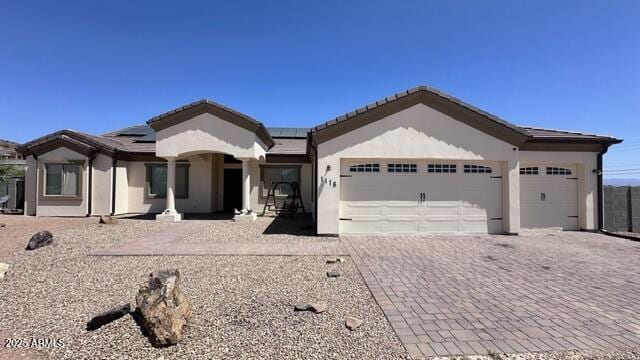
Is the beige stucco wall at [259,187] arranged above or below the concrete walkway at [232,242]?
above

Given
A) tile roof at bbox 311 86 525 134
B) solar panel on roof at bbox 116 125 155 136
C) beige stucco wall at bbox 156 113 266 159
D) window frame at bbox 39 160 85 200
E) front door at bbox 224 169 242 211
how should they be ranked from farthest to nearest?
solar panel on roof at bbox 116 125 155 136 → front door at bbox 224 169 242 211 → window frame at bbox 39 160 85 200 → beige stucco wall at bbox 156 113 266 159 → tile roof at bbox 311 86 525 134

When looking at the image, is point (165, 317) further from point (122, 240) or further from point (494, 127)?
point (494, 127)

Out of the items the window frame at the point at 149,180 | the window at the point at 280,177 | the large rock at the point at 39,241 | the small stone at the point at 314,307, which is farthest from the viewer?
the window at the point at 280,177

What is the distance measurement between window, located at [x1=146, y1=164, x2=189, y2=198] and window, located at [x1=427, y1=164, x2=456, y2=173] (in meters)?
12.2

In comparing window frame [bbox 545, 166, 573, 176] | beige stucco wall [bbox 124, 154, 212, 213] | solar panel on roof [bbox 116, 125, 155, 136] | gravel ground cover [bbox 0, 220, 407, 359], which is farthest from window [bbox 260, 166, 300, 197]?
window frame [bbox 545, 166, 573, 176]

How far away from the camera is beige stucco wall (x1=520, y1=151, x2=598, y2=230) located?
11.4 meters

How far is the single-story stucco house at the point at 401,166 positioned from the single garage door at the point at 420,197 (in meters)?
0.03

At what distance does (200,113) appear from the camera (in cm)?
1306

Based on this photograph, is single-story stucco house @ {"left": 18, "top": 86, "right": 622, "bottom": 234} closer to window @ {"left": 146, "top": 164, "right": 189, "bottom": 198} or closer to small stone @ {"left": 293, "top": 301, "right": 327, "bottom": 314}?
window @ {"left": 146, "top": 164, "right": 189, "bottom": 198}

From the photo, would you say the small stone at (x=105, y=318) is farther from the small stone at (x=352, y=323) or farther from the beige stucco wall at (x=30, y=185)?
the beige stucco wall at (x=30, y=185)

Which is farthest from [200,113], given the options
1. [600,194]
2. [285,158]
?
[600,194]

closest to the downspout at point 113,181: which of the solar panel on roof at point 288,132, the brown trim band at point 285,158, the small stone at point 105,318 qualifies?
the brown trim band at point 285,158

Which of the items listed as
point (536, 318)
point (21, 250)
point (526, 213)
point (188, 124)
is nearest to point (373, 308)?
point (536, 318)

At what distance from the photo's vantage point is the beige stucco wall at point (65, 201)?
1475cm
